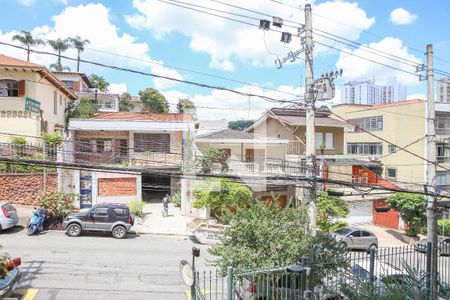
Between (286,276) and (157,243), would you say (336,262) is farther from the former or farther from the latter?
(157,243)

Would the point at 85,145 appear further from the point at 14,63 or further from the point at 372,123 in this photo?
the point at 372,123

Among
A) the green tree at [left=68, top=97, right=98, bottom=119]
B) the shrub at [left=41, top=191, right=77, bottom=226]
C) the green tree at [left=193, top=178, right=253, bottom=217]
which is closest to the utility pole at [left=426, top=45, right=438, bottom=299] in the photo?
the green tree at [left=193, top=178, right=253, bottom=217]

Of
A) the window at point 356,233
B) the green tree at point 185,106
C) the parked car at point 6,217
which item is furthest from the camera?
the window at point 356,233

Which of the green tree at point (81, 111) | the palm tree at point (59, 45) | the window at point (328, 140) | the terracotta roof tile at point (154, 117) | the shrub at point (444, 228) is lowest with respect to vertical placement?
the shrub at point (444, 228)

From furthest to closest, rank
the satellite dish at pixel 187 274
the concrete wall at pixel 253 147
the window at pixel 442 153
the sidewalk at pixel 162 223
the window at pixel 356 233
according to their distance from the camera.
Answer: the window at pixel 442 153, the concrete wall at pixel 253 147, the window at pixel 356 233, the sidewalk at pixel 162 223, the satellite dish at pixel 187 274

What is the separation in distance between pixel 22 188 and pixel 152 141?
9301mm

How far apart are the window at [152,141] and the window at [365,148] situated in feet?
73.7

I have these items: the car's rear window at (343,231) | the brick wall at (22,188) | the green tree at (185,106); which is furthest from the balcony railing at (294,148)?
the brick wall at (22,188)

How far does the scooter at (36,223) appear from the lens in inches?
748

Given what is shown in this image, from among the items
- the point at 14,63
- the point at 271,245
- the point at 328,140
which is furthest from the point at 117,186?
the point at 328,140

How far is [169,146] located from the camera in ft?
95.9

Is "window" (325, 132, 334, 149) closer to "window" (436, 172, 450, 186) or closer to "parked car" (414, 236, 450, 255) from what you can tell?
"window" (436, 172, 450, 186)

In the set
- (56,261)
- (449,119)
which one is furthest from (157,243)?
(449,119)

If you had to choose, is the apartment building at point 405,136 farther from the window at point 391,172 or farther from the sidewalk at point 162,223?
the sidewalk at point 162,223
